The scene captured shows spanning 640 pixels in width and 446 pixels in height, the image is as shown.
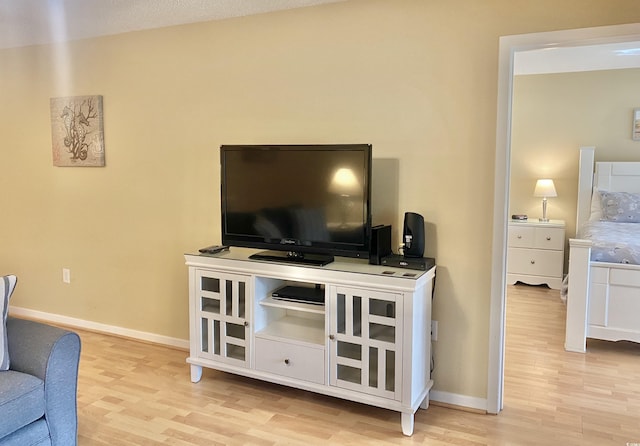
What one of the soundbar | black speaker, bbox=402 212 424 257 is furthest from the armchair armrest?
black speaker, bbox=402 212 424 257

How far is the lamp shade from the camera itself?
5.83m

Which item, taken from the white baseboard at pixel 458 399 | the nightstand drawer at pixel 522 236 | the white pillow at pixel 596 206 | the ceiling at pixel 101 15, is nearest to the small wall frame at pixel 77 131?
the ceiling at pixel 101 15

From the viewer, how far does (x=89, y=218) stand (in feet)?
13.6

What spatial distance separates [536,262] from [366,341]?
3.70 metres

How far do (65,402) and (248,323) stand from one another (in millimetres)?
1066

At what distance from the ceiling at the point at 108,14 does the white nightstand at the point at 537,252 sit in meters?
3.74

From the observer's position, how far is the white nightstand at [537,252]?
5.67 metres

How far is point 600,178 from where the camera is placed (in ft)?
18.8

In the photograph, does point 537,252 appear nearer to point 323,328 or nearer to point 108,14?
point 323,328

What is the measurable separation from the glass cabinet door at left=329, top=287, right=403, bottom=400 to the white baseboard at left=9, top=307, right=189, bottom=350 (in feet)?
4.85

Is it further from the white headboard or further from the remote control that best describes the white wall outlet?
the white headboard

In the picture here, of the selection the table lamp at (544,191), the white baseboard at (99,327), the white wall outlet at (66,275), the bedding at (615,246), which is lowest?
the white baseboard at (99,327)

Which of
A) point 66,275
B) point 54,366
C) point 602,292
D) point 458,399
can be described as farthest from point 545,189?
point 54,366

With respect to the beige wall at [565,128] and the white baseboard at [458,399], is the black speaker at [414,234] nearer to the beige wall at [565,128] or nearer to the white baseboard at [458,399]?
the white baseboard at [458,399]
